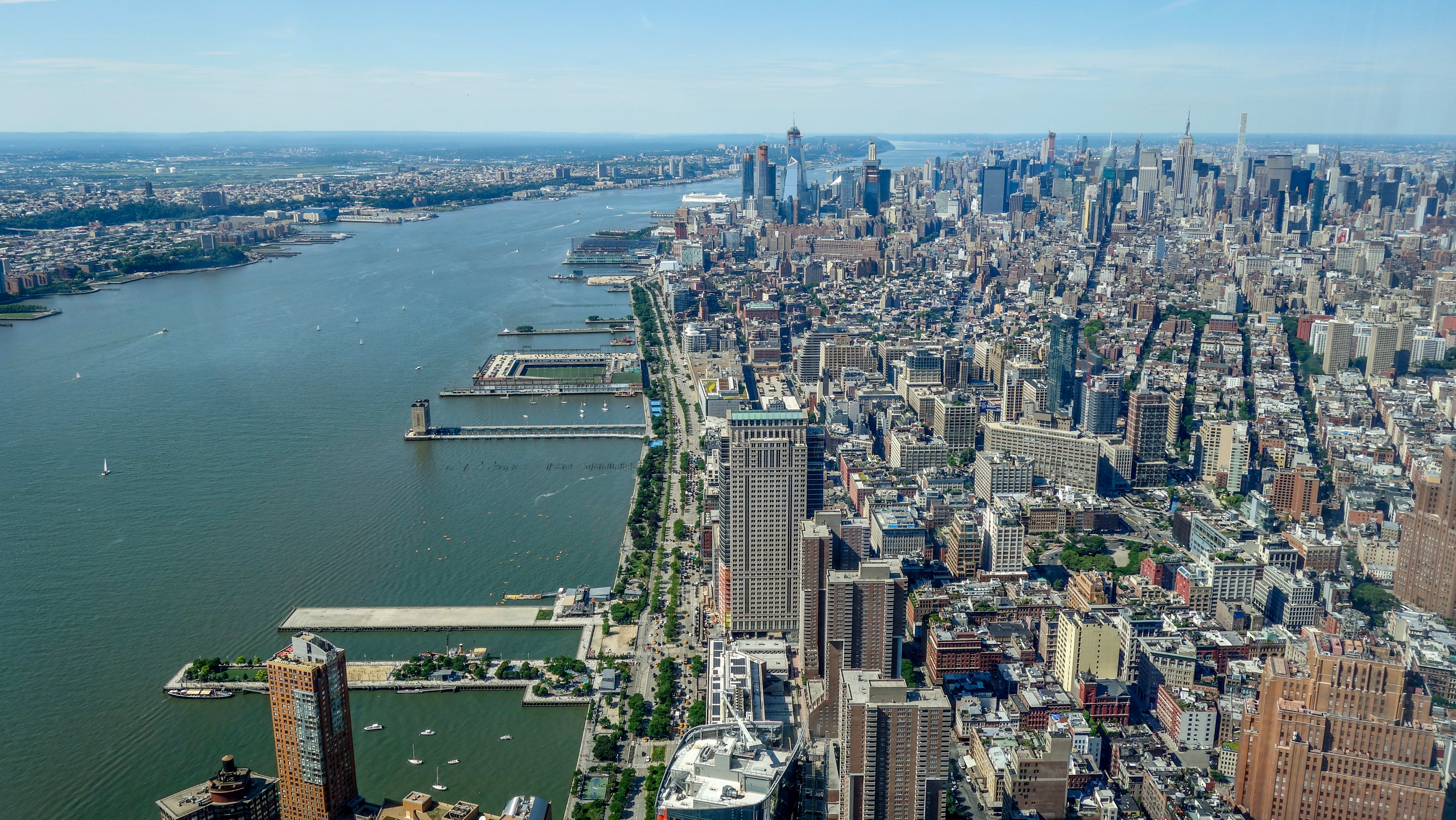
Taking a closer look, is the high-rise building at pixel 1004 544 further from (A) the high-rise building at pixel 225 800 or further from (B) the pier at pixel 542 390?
(B) the pier at pixel 542 390

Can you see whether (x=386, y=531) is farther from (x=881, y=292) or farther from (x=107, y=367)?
(x=881, y=292)

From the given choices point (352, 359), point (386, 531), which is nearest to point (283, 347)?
point (352, 359)

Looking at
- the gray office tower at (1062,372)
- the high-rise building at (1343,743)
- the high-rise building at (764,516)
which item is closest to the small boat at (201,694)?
the high-rise building at (764,516)

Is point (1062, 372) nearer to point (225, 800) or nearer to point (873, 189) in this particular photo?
point (225, 800)

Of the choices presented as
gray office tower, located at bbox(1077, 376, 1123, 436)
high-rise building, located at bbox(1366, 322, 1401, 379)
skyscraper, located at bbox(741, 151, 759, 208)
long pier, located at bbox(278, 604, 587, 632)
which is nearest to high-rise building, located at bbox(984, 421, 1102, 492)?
gray office tower, located at bbox(1077, 376, 1123, 436)

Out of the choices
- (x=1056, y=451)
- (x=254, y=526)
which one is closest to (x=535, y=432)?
(x=254, y=526)
